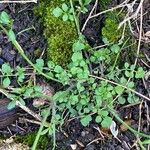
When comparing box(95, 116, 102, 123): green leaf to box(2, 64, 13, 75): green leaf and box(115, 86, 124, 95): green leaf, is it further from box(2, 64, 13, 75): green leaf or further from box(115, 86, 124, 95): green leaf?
box(2, 64, 13, 75): green leaf

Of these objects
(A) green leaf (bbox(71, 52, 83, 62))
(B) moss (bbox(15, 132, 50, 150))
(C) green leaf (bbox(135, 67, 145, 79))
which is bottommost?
(B) moss (bbox(15, 132, 50, 150))

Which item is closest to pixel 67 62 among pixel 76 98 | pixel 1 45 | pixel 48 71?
pixel 48 71

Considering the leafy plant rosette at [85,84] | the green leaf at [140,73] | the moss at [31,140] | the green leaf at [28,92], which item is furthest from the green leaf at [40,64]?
the green leaf at [140,73]

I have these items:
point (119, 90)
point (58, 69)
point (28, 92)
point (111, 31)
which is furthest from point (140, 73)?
point (28, 92)

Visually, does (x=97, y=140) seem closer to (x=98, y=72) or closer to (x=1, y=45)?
(x=98, y=72)

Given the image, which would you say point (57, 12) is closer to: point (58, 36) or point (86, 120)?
point (58, 36)

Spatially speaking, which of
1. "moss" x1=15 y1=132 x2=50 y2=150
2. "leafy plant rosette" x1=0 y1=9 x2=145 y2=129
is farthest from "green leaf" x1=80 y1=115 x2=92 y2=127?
"moss" x1=15 y1=132 x2=50 y2=150

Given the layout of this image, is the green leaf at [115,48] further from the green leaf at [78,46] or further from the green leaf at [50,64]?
the green leaf at [50,64]
